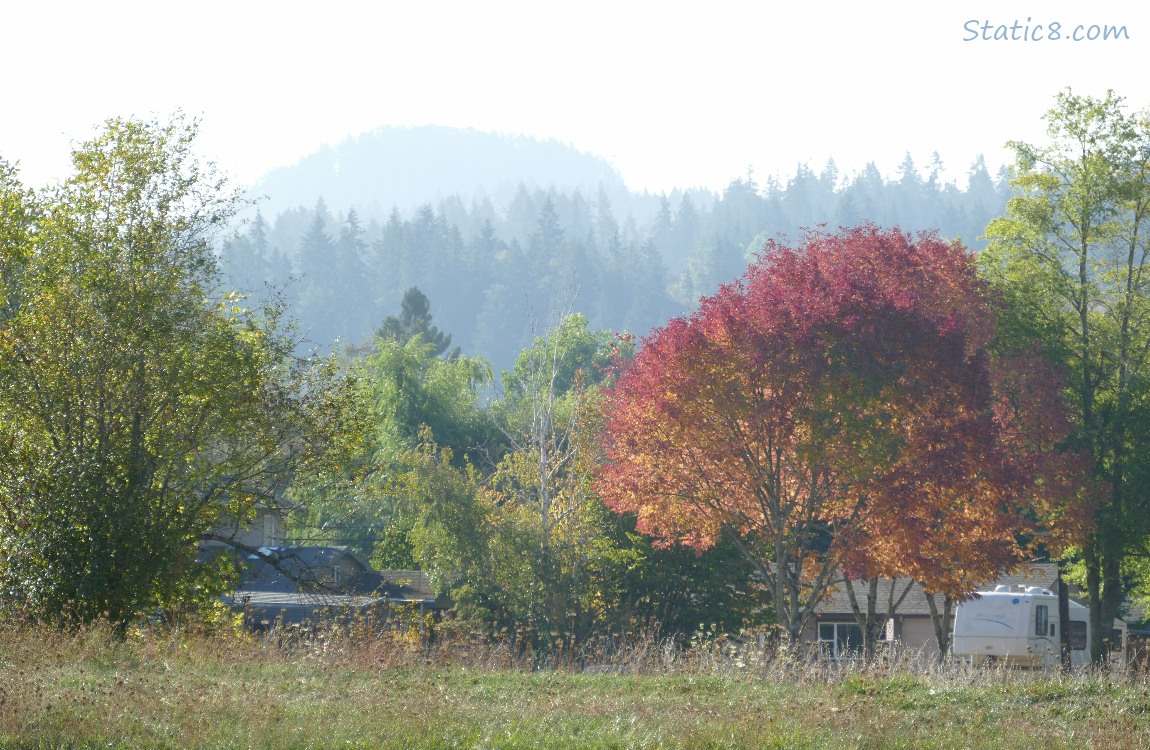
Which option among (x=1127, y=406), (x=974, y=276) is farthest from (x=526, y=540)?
(x=1127, y=406)

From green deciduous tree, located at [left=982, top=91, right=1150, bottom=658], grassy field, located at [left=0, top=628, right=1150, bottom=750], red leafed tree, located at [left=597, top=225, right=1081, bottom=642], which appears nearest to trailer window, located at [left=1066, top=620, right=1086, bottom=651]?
green deciduous tree, located at [left=982, top=91, right=1150, bottom=658]

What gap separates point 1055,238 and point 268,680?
78.6ft

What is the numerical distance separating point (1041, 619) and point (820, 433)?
16.4 metres

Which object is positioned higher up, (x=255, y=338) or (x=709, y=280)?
(x=709, y=280)

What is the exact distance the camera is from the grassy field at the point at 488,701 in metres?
10.6

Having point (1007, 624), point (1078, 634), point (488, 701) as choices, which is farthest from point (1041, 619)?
point (488, 701)

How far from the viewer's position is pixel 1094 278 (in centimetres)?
3019

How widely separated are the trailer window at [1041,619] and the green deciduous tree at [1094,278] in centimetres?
455

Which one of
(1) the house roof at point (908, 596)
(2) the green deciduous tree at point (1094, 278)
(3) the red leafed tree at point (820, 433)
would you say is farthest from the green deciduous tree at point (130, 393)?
(1) the house roof at point (908, 596)

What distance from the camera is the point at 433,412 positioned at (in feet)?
196

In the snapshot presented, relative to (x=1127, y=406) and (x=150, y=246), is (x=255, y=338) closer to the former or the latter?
(x=150, y=246)

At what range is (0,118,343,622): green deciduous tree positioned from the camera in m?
17.1

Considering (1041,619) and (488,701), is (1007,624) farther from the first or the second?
(488,701)

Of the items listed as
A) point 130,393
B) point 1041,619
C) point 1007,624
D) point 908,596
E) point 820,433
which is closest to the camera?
point 130,393
